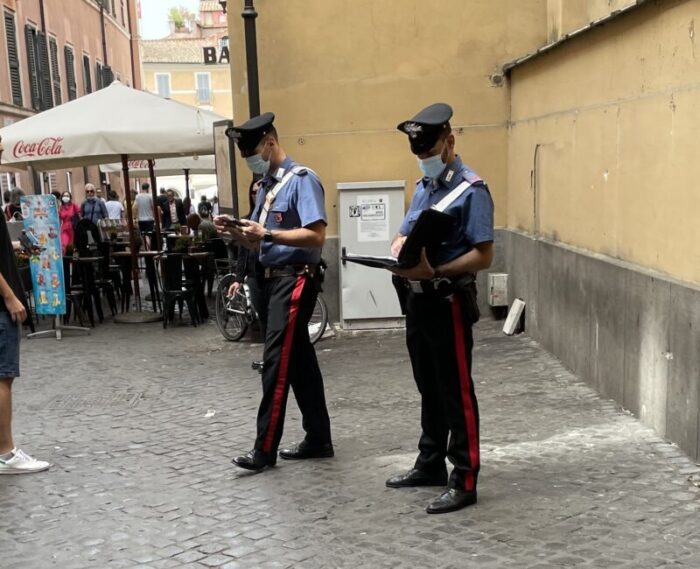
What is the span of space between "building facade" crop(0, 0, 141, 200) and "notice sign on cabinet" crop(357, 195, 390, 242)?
992 centimetres

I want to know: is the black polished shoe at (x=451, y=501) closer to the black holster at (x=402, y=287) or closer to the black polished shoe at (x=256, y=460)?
the black holster at (x=402, y=287)

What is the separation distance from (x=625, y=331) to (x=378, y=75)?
196 inches

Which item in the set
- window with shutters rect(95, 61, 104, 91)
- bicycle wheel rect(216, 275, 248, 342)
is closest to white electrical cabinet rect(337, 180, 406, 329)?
bicycle wheel rect(216, 275, 248, 342)

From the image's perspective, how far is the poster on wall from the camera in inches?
371

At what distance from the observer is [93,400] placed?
6.82m

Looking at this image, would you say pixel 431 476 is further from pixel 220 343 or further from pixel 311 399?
pixel 220 343

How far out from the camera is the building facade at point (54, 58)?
20.9m

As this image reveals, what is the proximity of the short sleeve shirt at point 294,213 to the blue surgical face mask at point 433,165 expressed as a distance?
2.65ft

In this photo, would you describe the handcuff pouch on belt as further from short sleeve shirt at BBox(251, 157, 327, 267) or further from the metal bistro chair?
the metal bistro chair

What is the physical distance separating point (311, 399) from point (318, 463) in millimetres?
383

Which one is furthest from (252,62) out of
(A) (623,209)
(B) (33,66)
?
(B) (33,66)

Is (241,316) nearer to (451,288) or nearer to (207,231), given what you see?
(207,231)

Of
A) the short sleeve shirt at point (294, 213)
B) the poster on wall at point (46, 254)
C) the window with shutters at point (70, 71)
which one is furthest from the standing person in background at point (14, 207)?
the window with shutters at point (70, 71)

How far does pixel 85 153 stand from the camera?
978cm
